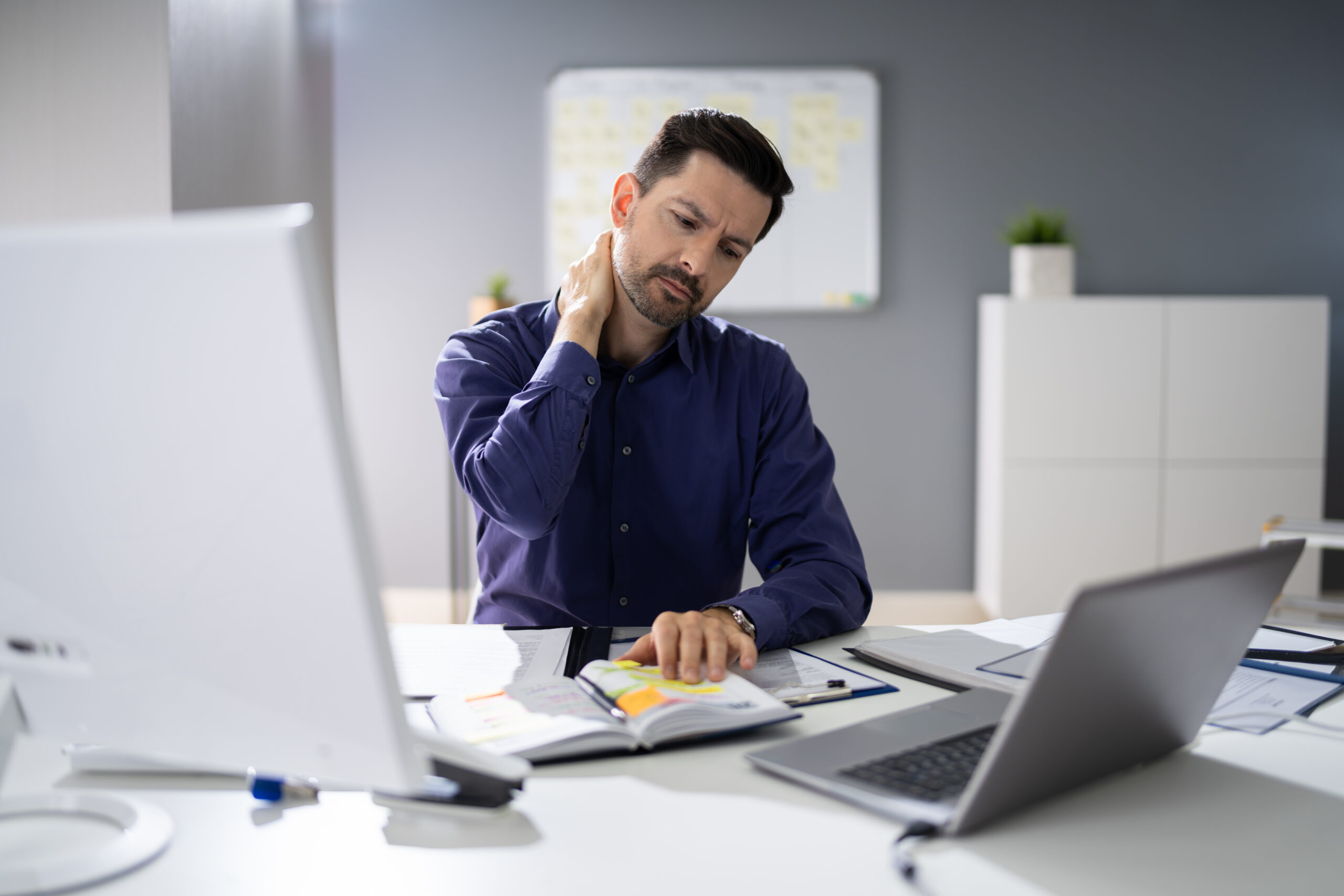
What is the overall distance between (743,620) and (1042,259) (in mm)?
2878

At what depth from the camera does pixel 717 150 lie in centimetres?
158

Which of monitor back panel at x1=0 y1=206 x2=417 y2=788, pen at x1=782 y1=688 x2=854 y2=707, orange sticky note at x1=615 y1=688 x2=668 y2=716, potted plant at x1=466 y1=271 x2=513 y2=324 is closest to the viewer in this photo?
monitor back panel at x1=0 y1=206 x2=417 y2=788

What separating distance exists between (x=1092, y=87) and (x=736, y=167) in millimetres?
2918

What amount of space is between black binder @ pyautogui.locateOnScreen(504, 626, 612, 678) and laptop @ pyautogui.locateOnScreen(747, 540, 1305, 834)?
1.02 ft

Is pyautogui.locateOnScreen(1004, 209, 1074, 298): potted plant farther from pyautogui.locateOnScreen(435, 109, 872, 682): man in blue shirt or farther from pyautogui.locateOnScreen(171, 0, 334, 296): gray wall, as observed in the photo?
pyautogui.locateOnScreen(171, 0, 334, 296): gray wall

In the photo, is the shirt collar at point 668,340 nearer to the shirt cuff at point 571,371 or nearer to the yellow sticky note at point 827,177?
the shirt cuff at point 571,371

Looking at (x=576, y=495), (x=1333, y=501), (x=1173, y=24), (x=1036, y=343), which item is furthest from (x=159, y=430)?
(x=1333, y=501)

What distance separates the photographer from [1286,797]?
823 millimetres

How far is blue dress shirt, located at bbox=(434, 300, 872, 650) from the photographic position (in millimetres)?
1559

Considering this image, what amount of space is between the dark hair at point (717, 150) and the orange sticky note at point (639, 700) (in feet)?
3.04

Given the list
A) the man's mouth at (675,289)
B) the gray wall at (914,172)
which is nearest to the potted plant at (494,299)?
the gray wall at (914,172)

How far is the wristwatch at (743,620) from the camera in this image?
120 centimetres

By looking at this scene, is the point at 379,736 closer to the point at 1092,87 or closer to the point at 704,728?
the point at 704,728

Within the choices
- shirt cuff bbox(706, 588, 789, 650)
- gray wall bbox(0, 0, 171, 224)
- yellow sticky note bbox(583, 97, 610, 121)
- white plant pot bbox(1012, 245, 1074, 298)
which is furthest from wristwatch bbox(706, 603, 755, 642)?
yellow sticky note bbox(583, 97, 610, 121)
